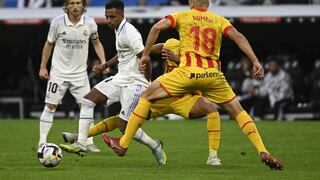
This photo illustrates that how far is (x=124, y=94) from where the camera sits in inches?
524

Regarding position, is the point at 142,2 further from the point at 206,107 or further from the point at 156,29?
the point at 156,29

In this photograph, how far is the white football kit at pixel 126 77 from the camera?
1317cm

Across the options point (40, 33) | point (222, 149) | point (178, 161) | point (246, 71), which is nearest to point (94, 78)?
point (40, 33)

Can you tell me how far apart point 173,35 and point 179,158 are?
45.1 feet

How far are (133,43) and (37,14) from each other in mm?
13611

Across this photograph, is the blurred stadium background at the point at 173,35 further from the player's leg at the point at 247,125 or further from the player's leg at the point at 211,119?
the player's leg at the point at 247,125

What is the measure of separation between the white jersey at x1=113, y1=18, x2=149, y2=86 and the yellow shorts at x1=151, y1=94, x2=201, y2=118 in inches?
29.6

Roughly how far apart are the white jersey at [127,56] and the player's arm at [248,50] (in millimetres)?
1777

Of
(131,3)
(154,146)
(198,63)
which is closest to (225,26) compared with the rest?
(198,63)

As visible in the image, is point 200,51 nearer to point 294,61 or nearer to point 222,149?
point 222,149

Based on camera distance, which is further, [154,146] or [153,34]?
[154,146]

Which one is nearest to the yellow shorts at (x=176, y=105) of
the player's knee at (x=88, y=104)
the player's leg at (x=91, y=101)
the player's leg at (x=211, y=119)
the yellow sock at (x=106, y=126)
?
the player's leg at (x=211, y=119)

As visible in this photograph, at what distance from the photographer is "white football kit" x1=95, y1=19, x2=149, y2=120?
13.2 m

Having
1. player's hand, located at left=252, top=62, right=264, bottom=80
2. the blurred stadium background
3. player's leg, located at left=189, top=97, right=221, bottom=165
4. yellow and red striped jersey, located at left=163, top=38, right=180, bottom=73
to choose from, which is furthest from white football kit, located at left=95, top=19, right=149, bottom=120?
the blurred stadium background
